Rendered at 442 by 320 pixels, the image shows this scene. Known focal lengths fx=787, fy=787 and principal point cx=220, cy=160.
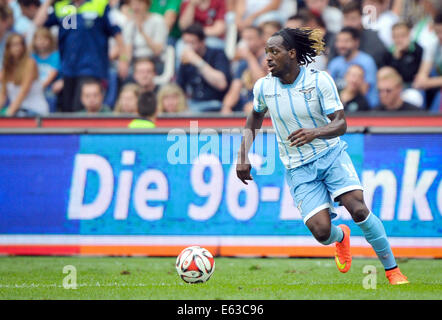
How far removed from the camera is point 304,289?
23.0 feet

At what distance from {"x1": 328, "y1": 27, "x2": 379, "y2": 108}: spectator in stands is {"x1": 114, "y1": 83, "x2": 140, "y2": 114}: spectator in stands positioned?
3.18 meters

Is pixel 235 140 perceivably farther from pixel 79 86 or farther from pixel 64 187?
pixel 79 86

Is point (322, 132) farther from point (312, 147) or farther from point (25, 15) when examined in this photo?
point (25, 15)

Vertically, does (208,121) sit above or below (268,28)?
below

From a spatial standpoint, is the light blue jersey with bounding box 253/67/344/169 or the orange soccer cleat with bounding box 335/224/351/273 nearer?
the light blue jersey with bounding box 253/67/344/169

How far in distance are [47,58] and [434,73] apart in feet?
22.4

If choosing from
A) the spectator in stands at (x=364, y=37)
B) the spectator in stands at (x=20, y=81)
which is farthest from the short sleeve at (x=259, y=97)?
the spectator in stands at (x=20, y=81)

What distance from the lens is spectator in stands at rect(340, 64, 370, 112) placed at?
12.1m

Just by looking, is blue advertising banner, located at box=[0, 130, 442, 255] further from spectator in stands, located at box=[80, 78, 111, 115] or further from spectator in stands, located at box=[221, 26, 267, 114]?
spectator in stands, located at box=[221, 26, 267, 114]

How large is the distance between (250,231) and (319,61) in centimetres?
364

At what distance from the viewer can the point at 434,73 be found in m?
12.4

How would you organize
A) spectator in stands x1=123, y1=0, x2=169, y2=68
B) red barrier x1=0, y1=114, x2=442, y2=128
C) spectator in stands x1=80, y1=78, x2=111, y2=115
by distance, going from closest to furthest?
1. red barrier x1=0, y1=114, x2=442, y2=128
2. spectator in stands x1=80, y1=78, x2=111, y2=115
3. spectator in stands x1=123, y1=0, x2=169, y2=68

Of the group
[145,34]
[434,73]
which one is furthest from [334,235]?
[145,34]

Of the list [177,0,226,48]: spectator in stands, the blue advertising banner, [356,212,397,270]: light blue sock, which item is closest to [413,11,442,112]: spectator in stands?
the blue advertising banner
